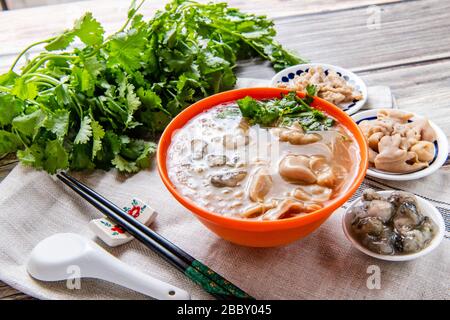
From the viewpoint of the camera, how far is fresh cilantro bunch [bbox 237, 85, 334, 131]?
1.59m

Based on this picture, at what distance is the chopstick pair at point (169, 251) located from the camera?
1.33 m

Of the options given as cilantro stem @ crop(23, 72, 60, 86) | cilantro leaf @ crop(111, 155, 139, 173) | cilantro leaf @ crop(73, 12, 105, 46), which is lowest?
cilantro leaf @ crop(111, 155, 139, 173)

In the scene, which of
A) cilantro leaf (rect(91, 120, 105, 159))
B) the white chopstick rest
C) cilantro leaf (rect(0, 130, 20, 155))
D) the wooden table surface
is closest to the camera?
the white chopstick rest

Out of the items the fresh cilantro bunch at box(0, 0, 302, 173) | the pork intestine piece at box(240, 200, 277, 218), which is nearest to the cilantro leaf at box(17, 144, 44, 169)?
the fresh cilantro bunch at box(0, 0, 302, 173)

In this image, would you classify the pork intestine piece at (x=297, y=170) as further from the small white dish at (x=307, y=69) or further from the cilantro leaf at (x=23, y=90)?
the cilantro leaf at (x=23, y=90)

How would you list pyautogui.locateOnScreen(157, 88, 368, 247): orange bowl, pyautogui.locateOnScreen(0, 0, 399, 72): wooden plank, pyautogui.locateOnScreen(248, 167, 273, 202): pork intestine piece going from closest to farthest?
pyautogui.locateOnScreen(157, 88, 368, 247): orange bowl < pyautogui.locateOnScreen(248, 167, 273, 202): pork intestine piece < pyautogui.locateOnScreen(0, 0, 399, 72): wooden plank

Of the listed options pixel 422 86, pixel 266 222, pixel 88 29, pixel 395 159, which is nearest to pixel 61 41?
pixel 88 29

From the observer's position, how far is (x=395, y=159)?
168cm

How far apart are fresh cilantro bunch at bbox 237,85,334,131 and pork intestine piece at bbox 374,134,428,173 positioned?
0.26 metres

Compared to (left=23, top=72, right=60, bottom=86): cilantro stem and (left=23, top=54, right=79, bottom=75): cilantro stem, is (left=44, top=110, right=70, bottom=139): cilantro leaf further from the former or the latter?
(left=23, top=54, right=79, bottom=75): cilantro stem

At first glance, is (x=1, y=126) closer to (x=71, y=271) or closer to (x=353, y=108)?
(x=71, y=271)

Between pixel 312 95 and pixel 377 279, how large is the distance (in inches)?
25.2

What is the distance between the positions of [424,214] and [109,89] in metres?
1.27
